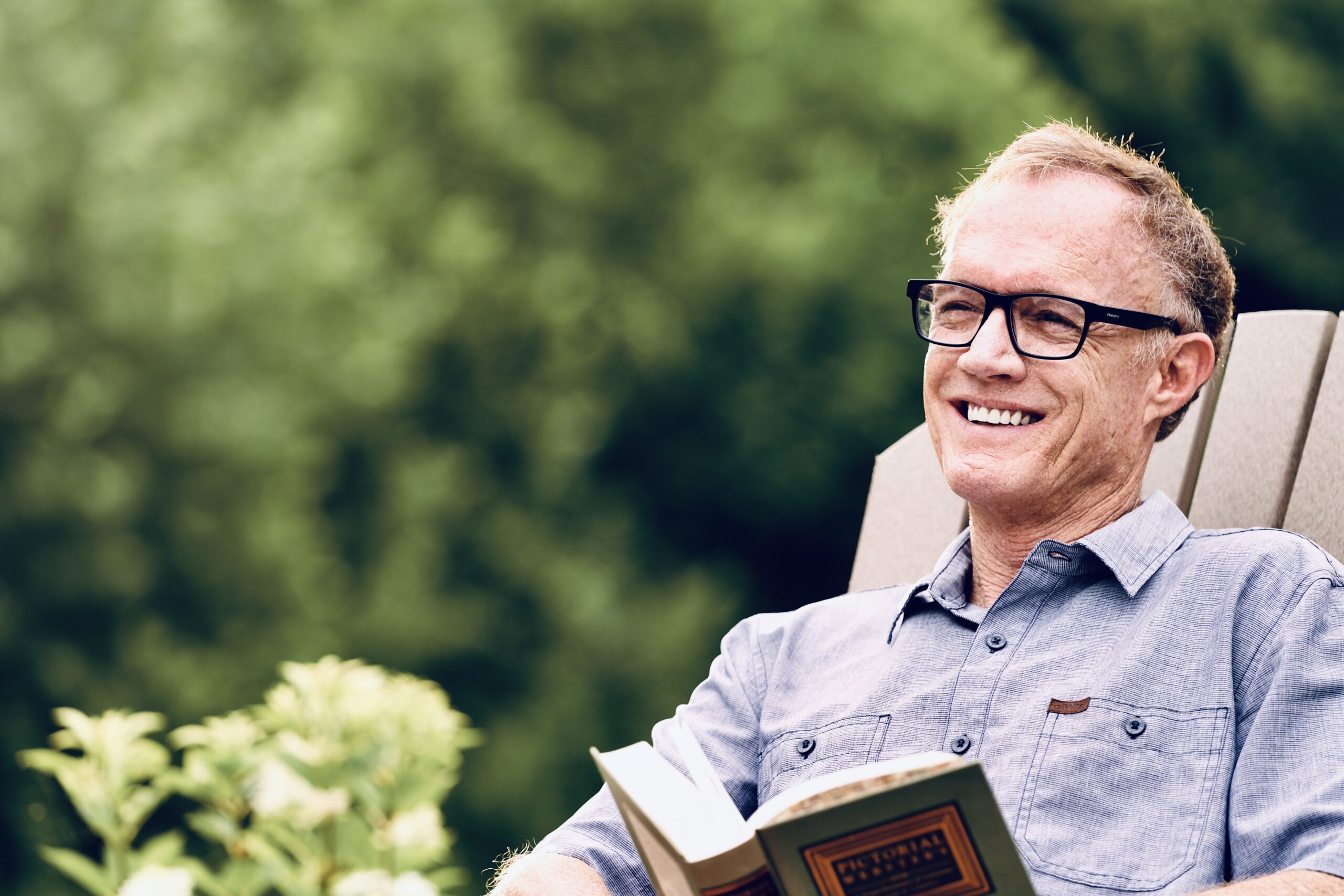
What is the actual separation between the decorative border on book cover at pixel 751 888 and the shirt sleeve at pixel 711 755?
45 centimetres

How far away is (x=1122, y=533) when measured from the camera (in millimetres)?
1342

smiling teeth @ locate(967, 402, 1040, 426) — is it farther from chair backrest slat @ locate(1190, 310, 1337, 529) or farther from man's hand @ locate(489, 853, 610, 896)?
man's hand @ locate(489, 853, 610, 896)

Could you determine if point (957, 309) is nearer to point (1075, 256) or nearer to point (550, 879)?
point (1075, 256)

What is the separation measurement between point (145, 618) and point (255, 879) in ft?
8.57

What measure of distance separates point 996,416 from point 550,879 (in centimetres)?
74

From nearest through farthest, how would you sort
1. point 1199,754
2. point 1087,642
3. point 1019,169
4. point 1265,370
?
point 1199,754, point 1087,642, point 1019,169, point 1265,370

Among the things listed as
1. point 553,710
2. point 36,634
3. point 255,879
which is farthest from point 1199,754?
point 36,634

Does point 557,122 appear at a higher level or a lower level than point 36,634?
higher

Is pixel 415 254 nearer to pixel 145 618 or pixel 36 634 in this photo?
pixel 145 618

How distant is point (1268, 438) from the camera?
1655 mm

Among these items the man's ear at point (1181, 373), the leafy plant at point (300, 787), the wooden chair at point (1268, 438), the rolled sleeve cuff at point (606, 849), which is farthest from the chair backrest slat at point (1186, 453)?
the leafy plant at point (300, 787)

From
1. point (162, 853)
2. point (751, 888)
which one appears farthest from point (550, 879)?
point (162, 853)

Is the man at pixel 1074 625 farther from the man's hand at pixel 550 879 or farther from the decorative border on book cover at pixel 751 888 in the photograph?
the decorative border on book cover at pixel 751 888

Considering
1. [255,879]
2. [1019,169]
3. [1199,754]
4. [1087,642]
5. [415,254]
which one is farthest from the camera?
[415,254]
